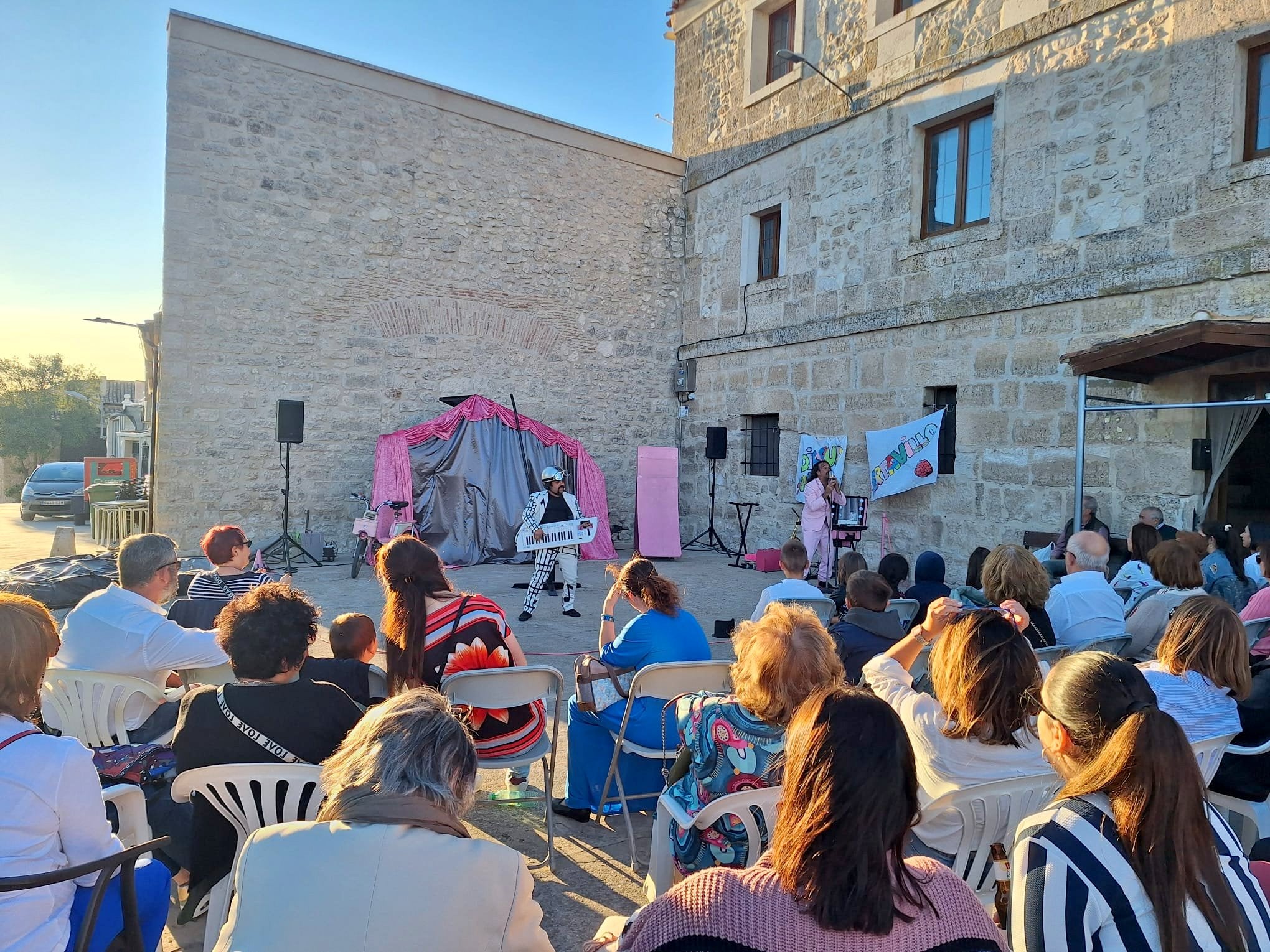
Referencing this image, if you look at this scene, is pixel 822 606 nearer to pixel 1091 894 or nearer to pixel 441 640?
pixel 441 640

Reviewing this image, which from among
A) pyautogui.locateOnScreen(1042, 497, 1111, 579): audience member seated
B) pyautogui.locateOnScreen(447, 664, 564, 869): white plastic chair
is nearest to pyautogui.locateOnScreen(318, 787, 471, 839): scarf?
pyautogui.locateOnScreen(447, 664, 564, 869): white plastic chair

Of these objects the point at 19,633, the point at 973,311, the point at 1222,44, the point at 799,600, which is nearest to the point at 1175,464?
the point at 973,311

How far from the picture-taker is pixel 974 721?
7.01 feet

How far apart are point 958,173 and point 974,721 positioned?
8.61 metres

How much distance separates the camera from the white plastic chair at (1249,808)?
2.68 meters

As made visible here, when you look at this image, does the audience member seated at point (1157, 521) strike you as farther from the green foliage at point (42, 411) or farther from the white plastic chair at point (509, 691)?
the green foliage at point (42, 411)

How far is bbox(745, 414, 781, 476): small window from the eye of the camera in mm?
11875

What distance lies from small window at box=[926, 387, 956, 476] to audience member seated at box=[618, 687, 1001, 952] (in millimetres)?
8669

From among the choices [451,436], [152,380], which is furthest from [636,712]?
[152,380]

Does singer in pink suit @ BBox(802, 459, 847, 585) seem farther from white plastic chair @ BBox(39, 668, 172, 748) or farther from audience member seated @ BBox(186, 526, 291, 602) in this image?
white plastic chair @ BBox(39, 668, 172, 748)

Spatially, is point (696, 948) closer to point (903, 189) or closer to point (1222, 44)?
point (1222, 44)

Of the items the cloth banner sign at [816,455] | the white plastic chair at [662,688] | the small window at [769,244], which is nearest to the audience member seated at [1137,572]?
the white plastic chair at [662,688]

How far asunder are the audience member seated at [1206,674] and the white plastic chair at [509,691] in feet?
6.36

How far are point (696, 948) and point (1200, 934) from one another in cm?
78
